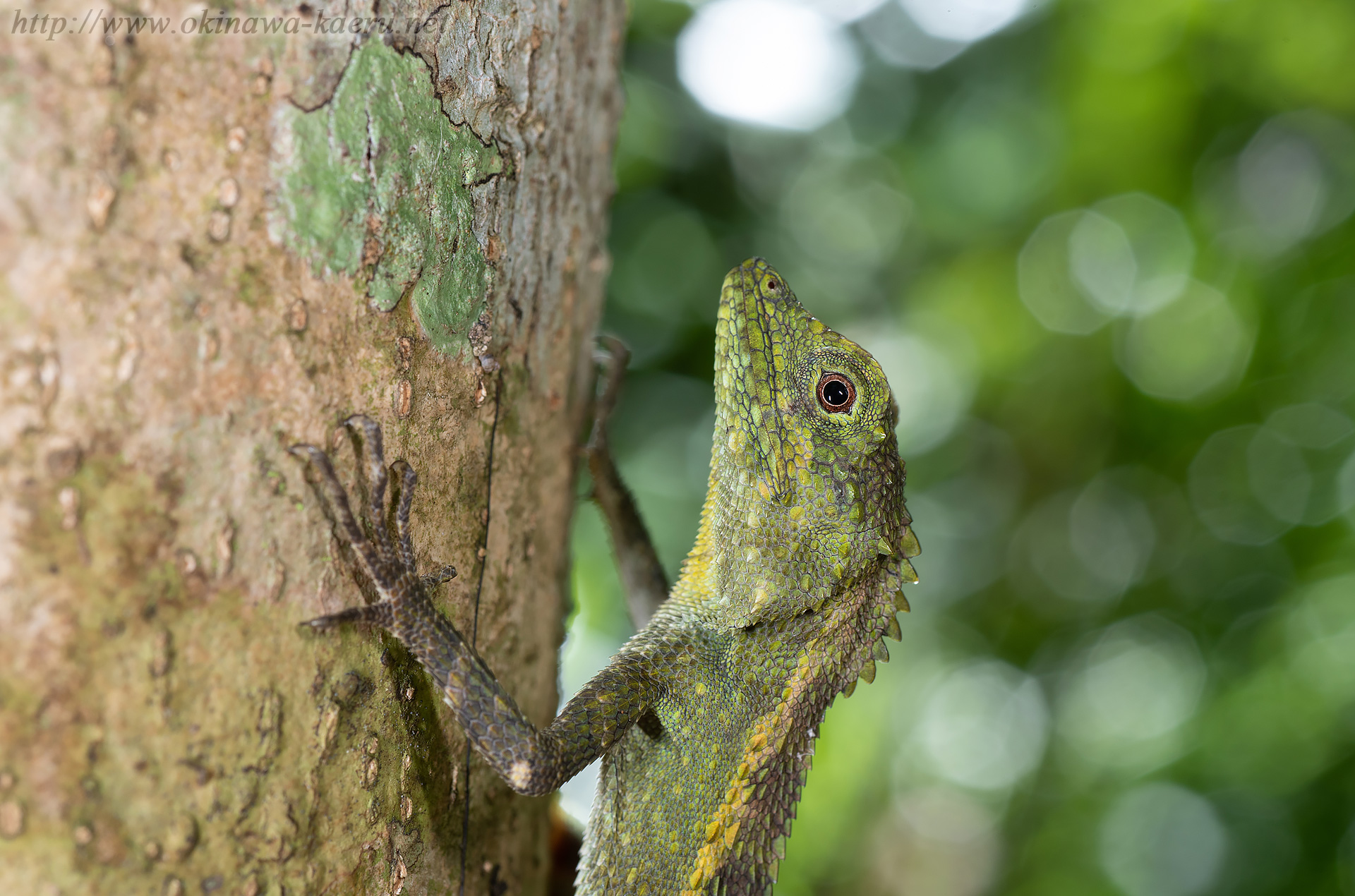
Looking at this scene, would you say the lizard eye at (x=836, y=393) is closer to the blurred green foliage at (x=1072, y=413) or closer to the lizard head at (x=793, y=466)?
the lizard head at (x=793, y=466)

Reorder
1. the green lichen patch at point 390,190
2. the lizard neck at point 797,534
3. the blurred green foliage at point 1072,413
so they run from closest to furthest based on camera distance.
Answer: the green lichen patch at point 390,190 → the lizard neck at point 797,534 → the blurred green foliage at point 1072,413

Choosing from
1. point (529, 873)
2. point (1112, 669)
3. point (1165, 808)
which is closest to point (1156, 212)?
point (1112, 669)

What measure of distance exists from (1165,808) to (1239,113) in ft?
15.2

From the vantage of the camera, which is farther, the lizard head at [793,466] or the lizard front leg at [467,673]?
the lizard head at [793,466]

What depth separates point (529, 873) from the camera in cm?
277

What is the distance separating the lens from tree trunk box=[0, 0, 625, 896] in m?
1.36

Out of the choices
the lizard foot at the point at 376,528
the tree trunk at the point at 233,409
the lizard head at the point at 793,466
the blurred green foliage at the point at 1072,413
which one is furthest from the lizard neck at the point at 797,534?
the blurred green foliage at the point at 1072,413

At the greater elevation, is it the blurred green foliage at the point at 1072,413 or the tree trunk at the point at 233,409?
Result: the blurred green foliage at the point at 1072,413

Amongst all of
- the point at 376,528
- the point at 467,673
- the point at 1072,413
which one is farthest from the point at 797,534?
the point at 1072,413

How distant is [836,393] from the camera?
286cm

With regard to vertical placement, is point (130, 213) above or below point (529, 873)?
above

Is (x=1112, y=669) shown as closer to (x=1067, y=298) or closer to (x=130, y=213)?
(x=1067, y=298)

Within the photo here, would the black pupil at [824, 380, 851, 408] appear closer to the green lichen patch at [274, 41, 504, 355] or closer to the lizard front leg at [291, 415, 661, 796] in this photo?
the lizard front leg at [291, 415, 661, 796]

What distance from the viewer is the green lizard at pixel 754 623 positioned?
2613 millimetres
